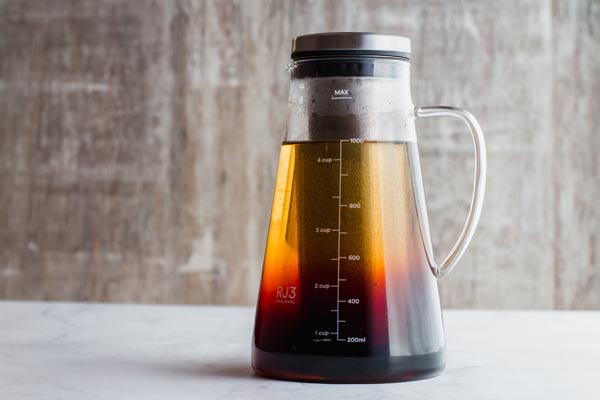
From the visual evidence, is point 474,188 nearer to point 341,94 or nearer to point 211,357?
point 341,94

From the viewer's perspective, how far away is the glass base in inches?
23.5

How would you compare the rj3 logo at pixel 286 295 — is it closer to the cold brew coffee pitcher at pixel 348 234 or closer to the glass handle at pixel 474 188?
the cold brew coffee pitcher at pixel 348 234

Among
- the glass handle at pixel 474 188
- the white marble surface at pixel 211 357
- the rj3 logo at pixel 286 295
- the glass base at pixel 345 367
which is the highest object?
the glass handle at pixel 474 188

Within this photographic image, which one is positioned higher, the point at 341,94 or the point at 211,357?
the point at 341,94

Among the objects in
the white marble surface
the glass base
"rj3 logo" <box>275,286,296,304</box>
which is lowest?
the white marble surface

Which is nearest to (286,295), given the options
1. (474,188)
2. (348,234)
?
(348,234)

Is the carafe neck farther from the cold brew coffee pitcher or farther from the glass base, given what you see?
A: the glass base

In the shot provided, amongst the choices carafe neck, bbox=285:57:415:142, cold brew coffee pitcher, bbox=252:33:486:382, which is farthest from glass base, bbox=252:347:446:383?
carafe neck, bbox=285:57:415:142

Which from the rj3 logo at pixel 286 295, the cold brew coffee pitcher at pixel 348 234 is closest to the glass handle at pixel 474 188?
the cold brew coffee pitcher at pixel 348 234

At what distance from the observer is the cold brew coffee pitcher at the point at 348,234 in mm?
601

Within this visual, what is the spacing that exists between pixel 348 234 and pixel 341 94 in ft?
0.33

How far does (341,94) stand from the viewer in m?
0.62

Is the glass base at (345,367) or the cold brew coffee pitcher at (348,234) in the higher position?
the cold brew coffee pitcher at (348,234)

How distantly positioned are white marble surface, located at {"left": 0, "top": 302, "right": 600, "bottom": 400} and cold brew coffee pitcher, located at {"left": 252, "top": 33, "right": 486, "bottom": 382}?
1.0 inches
